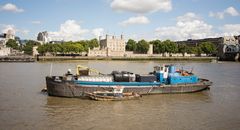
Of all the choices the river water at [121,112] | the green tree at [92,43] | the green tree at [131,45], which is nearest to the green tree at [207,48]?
the green tree at [131,45]

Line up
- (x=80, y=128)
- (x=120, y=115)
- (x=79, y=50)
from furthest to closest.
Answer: (x=79, y=50)
(x=120, y=115)
(x=80, y=128)

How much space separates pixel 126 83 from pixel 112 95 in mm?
2587

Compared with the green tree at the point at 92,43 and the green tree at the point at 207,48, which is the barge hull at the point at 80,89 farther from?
the green tree at the point at 207,48

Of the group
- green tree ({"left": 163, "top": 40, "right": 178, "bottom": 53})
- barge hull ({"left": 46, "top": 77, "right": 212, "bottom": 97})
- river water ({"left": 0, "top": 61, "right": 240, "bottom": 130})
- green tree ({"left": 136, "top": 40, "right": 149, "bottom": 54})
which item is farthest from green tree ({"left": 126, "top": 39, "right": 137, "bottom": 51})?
river water ({"left": 0, "top": 61, "right": 240, "bottom": 130})

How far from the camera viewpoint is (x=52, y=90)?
3016cm

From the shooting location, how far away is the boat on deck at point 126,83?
1160 inches

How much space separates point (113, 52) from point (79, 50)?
24.0m

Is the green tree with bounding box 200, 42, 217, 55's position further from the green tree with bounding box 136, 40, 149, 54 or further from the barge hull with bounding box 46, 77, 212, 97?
the barge hull with bounding box 46, 77, 212, 97

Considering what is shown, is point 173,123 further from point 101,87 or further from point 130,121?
point 101,87

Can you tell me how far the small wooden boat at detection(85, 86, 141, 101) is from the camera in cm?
2814

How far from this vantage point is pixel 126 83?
30516 mm

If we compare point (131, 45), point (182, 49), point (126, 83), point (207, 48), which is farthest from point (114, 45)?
point (126, 83)

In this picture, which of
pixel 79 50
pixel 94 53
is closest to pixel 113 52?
pixel 94 53

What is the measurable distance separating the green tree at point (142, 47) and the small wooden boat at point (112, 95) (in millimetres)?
142437
